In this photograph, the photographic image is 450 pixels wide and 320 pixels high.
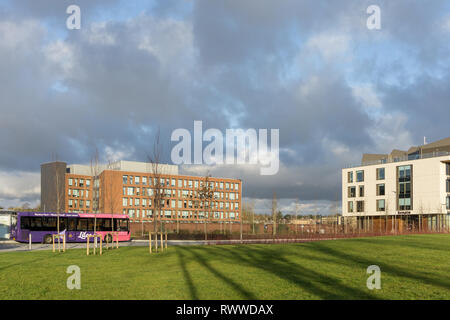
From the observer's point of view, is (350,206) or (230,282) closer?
(230,282)

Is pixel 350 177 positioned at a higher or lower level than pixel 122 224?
higher

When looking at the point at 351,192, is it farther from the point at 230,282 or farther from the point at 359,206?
the point at 230,282

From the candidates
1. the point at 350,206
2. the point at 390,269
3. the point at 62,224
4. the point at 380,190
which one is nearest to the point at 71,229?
the point at 62,224

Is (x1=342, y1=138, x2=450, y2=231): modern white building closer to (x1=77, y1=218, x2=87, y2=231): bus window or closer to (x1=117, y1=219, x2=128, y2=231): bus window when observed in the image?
Answer: (x1=117, y1=219, x2=128, y2=231): bus window

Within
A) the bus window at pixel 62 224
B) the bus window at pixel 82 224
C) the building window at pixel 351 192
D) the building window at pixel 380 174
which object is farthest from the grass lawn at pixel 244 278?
the building window at pixel 351 192

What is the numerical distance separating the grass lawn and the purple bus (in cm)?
2106

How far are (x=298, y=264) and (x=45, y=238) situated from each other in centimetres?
3120

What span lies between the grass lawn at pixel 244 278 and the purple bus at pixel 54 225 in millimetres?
21055

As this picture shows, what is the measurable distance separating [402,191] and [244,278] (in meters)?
68.8

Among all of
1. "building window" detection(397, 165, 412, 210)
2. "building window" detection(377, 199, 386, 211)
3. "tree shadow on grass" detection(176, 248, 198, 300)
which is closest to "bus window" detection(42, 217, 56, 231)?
"tree shadow on grass" detection(176, 248, 198, 300)

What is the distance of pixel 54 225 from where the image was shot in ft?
132
